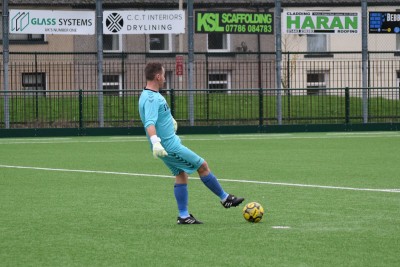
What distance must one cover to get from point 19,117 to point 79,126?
1741mm

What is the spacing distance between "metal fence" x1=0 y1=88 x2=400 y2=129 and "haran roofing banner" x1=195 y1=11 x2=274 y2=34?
6.27 ft

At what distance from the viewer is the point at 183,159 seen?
1108 centimetres

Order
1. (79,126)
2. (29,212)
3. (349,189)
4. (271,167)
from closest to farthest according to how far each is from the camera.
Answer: (29,212) → (349,189) → (271,167) → (79,126)

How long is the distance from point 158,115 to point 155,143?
52cm

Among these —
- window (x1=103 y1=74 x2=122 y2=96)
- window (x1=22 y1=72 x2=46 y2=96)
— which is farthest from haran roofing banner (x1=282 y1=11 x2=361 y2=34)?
window (x1=22 y1=72 x2=46 y2=96)

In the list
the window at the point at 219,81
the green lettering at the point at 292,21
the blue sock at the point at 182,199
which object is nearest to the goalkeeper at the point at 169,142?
the blue sock at the point at 182,199

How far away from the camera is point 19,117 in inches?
1200

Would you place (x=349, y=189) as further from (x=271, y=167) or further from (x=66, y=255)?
(x=66, y=255)

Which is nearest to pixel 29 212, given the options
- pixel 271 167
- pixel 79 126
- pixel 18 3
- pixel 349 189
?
pixel 349 189

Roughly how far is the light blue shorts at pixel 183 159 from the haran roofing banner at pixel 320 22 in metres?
21.7

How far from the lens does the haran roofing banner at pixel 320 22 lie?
106ft

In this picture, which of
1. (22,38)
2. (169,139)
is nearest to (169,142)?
(169,139)

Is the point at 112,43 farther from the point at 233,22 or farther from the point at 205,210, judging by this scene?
the point at 205,210

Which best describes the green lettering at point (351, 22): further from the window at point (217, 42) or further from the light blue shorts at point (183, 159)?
the light blue shorts at point (183, 159)
